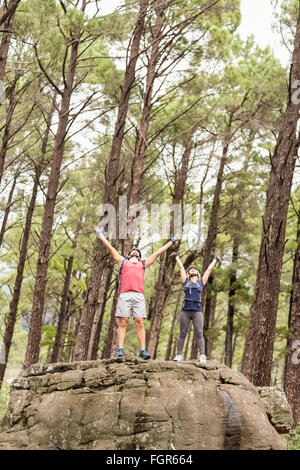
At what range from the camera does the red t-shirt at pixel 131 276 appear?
8.30 m

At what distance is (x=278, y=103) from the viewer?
701 inches

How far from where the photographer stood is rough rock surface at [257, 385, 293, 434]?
26.5 ft

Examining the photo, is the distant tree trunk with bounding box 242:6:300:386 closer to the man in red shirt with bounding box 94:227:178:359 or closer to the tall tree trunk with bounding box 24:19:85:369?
the man in red shirt with bounding box 94:227:178:359

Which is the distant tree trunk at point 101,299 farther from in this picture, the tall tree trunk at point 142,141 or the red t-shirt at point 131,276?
the red t-shirt at point 131,276

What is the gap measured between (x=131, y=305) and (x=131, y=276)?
0.45m

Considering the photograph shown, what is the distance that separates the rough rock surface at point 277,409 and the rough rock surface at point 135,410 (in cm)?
53

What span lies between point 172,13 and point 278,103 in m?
Answer: 5.19

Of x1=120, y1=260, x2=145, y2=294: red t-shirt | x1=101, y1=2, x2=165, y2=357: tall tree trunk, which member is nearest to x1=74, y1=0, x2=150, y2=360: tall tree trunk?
x1=101, y1=2, x2=165, y2=357: tall tree trunk

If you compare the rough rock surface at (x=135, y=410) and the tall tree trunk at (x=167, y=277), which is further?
the tall tree trunk at (x=167, y=277)

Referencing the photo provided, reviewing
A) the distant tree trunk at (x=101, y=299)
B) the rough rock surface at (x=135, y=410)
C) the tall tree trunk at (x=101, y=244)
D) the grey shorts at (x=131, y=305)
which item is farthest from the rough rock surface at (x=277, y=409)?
the distant tree trunk at (x=101, y=299)

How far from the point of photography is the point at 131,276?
8.33 m

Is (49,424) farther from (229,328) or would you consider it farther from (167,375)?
(229,328)

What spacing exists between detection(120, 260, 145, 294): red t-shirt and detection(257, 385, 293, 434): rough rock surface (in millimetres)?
2574

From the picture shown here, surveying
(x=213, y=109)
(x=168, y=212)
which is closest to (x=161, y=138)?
(x=213, y=109)
